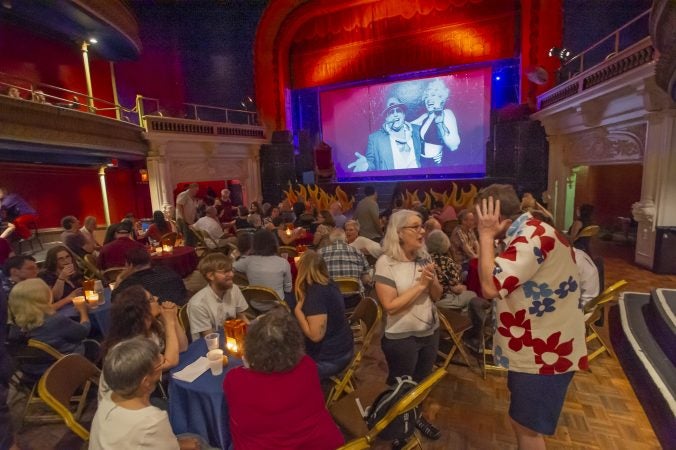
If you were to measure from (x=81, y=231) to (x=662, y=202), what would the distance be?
932cm

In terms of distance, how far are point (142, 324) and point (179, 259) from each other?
3.72 meters

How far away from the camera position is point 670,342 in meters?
3.44

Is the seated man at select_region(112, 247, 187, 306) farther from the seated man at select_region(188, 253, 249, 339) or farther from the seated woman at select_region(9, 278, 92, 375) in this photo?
the seated man at select_region(188, 253, 249, 339)

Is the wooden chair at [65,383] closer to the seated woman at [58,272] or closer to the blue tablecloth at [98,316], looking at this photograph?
the blue tablecloth at [98,316]

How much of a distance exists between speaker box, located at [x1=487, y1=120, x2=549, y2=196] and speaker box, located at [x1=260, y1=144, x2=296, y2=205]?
689 centimetres

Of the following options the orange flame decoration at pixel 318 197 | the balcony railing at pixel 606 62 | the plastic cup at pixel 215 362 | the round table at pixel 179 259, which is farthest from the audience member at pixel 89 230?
the balcony railing at pixel 606 62

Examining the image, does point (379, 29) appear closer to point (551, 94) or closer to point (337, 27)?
point (337, 27)

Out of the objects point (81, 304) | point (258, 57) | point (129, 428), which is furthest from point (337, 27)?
point (129, 428)

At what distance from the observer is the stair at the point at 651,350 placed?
273 centimetres

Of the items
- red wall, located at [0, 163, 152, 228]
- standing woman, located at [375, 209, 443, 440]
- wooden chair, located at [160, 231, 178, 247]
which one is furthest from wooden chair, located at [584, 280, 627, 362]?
red wall, located at [0, 163, 152, 228]

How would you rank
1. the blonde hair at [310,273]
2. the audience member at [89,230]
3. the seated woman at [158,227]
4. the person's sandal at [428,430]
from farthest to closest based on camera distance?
the seated woman at [158,227]
the audience member at [89,230]
the person's sandal at [428,430]
the blonde hair at [310,273]

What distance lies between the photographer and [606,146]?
754cm

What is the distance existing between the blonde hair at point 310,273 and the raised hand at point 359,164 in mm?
11851

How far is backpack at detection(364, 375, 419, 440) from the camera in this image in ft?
6.59
